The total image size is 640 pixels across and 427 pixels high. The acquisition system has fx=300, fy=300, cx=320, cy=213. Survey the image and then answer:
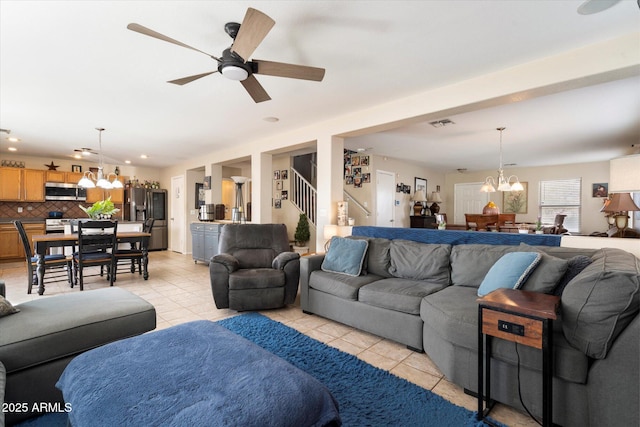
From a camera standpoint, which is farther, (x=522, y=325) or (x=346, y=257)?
(x=346, y=257)

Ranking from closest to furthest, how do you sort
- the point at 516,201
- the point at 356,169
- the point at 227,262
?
the point at 227,262, the point at 356,169, the point at 516,201

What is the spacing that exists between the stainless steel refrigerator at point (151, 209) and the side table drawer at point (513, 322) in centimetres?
886

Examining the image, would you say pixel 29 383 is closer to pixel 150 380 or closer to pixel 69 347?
pixel 69 347

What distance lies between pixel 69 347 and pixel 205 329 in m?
0.79

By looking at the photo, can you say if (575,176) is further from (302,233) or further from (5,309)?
(5,309)

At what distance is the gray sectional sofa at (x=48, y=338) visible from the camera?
154 centimetres

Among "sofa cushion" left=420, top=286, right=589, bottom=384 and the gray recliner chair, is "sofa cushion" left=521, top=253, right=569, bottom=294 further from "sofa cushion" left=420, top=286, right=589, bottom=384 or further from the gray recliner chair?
the gray recliner chair

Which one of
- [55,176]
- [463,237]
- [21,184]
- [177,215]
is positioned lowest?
[463,237]

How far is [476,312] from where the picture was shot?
1930 millimetres

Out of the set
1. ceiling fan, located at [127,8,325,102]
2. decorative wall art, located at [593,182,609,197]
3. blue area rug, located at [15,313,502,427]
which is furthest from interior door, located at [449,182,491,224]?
ceiling fan, located at [127,8,325,102]

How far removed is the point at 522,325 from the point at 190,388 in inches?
61.0

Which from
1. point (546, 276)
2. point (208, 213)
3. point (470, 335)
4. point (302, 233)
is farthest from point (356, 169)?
point (470, 335)

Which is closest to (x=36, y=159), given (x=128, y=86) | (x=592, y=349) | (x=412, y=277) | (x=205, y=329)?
(x=128, y=86)

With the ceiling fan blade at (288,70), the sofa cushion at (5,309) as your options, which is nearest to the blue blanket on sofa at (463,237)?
the ceiling fan blade at (288,70)
